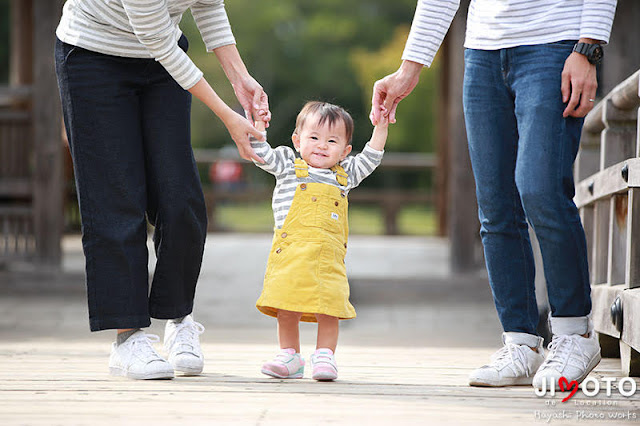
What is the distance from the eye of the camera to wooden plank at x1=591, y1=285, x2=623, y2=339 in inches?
120

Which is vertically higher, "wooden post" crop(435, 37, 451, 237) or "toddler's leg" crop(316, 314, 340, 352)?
"wooden post" crop(435, 37, 451, 237)

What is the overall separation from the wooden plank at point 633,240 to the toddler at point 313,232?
0.78 m

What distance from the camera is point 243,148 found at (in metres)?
2.67

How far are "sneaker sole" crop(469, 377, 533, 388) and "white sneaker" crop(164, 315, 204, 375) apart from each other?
2.61 feet

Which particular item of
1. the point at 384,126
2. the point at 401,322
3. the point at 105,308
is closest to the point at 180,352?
the point at 105,308

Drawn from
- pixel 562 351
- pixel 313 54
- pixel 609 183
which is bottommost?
pixel 562 351

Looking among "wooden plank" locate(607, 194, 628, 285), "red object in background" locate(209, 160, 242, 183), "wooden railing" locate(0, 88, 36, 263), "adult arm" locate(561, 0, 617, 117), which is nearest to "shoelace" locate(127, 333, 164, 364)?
"adult arm" locate(561, 0, 617, 117)

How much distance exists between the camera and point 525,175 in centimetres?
247

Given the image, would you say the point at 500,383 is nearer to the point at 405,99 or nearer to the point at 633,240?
the point at 633,240

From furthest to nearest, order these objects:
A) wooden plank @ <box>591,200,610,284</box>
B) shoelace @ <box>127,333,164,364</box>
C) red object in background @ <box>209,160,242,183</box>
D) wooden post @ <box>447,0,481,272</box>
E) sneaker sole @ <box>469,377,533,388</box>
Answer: red object in background @ <box>209,160,242,183</box>, wooden post @ <box>447,0,481,272</box>, wooden plank @ <box>591,200,610,284</box>, shoelace @ <box>127,333,164,364</box>, sneaker sole @ <box>469,377,533,388</box>

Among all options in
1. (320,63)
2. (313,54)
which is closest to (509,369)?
(320,63)

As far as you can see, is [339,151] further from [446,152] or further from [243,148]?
[446,152]

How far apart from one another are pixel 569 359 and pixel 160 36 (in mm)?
1401

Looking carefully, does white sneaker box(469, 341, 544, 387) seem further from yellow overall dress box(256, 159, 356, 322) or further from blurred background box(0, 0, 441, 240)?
blurred background box(0, 0, 441, 240)
